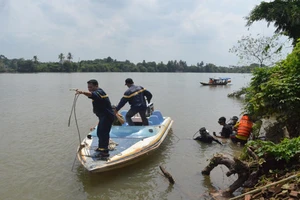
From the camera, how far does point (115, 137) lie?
26.4 ft

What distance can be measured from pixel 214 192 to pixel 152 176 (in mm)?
1707

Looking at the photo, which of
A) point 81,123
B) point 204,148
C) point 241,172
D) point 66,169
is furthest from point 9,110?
point 241,172

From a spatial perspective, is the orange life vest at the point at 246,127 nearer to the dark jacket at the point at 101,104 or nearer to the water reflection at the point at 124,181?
the water reflection at the point at 124,181

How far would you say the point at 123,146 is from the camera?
Answer: 7.43 metres

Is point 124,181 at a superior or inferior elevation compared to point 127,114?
inferior

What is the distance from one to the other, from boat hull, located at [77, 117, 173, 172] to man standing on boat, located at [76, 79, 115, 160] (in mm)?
251

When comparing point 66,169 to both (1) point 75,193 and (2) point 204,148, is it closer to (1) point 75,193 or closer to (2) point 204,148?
(1) point 75,193

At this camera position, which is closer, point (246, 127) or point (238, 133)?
point (246, 127)

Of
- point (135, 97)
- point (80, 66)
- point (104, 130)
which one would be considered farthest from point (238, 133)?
point (80, 66)

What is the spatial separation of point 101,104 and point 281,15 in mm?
15091

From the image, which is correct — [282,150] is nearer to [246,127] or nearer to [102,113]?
[102,113]

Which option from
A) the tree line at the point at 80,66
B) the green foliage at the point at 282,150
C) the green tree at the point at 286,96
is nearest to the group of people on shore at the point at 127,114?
the green tree at the point at 286,96

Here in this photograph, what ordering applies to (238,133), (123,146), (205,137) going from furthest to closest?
(205,137) < (238,133) < (123,146)

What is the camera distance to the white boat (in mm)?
6371
